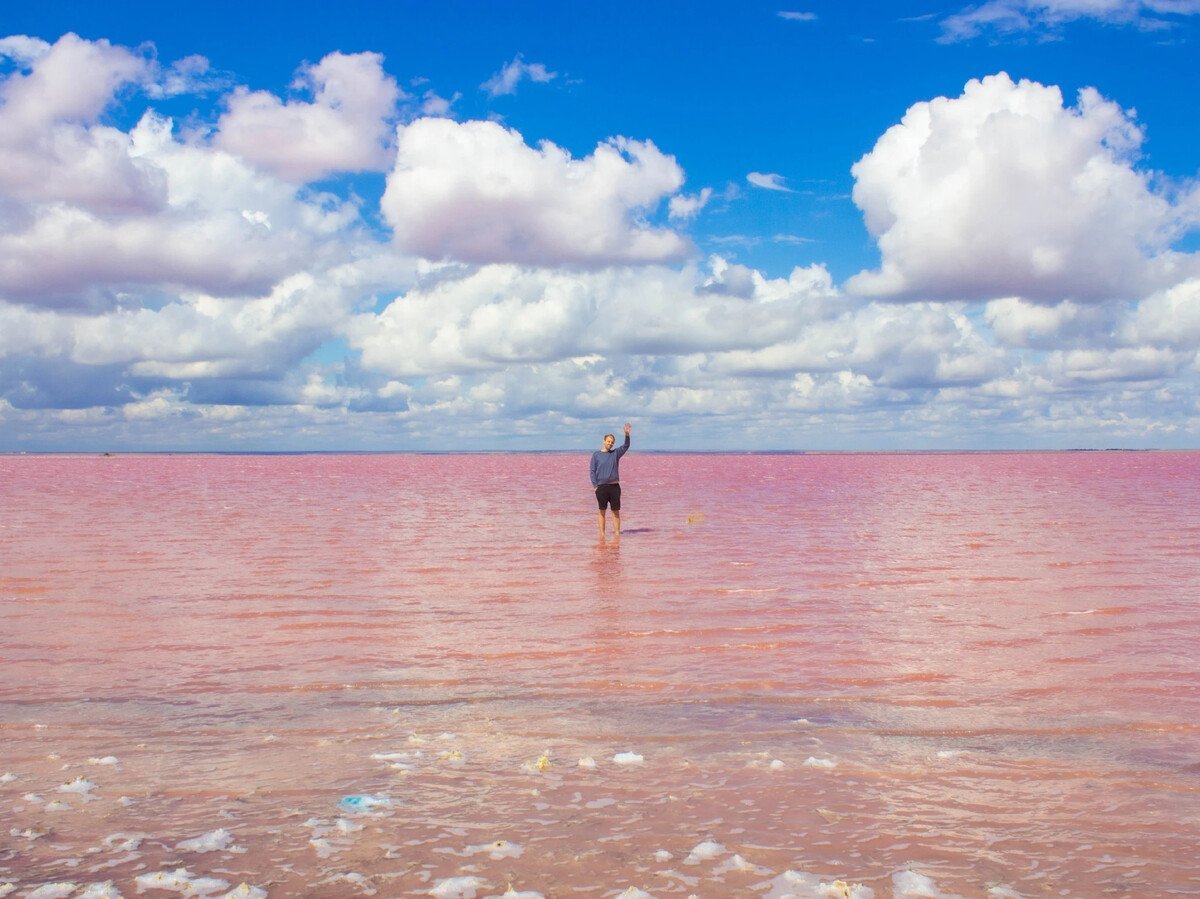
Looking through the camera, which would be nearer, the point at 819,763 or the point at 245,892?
the point at 245,892

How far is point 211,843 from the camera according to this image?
18.9ft

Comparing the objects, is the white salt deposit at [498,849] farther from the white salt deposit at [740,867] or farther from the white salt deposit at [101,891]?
the white salt deposit at [101,891]

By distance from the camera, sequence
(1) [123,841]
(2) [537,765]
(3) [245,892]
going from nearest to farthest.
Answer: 1. (3) [245,892]
2. (1) [123,841]
3. (2) [537,765]

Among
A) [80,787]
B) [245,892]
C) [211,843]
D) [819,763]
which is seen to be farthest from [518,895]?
[80,787]

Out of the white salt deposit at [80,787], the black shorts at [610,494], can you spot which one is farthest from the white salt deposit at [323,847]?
the black shorts at [610,494]

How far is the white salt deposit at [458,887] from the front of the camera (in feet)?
16.9

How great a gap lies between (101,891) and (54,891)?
244 mm

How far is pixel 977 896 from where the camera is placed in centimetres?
513

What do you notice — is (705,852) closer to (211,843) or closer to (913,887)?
(913,887)

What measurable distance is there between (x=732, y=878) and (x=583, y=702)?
4.01 m

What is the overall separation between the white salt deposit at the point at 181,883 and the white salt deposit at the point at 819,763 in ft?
13.5

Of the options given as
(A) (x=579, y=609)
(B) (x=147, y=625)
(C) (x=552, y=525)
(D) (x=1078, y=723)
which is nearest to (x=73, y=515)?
(C) (x=552, y=525)

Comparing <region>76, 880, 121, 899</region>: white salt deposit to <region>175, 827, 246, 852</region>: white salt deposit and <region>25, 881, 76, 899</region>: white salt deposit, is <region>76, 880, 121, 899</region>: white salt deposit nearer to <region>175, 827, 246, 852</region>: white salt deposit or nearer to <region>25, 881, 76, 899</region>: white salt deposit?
<region>25, 881, 76, 899</region>: white salt deposit

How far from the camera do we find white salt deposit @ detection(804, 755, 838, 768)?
7230 millimetres
